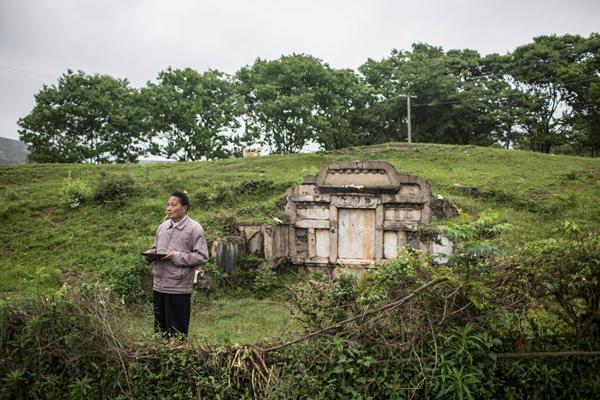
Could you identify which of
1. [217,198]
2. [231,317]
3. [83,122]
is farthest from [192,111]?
[231,317]

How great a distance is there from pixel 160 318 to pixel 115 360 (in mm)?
1301

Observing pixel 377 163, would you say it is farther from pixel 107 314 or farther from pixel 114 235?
pixel 107 314

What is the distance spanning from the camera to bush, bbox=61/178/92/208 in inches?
559

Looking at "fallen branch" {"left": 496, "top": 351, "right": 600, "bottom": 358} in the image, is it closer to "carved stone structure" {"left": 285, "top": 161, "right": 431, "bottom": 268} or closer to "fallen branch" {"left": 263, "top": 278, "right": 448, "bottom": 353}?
"fallen branch" {"left": 263, "top": 278, "right": 448, "bottom": 353}

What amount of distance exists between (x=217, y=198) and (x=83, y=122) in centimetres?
1616

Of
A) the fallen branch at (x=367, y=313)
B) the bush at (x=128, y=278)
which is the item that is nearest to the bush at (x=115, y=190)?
the bush at (x=128, y=278)

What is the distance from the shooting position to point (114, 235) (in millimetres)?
12367

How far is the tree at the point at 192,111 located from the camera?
27.3m

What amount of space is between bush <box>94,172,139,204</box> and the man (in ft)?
33.4

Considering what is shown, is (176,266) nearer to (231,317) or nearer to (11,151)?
(231,317)

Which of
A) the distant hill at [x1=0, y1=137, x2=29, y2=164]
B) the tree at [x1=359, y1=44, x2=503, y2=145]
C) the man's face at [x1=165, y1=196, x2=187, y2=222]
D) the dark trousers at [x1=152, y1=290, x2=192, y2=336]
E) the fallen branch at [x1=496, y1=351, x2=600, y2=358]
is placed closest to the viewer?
the fallen branch at [x1=496, y1=351, x2=600, y2=358]

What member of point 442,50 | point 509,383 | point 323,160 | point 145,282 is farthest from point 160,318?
point 442,50

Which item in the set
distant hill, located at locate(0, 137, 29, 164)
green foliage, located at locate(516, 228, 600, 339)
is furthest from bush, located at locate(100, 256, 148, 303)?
distant hill, located at locate(0, 137, 29, 164)

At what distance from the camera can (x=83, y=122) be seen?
26938 mm
